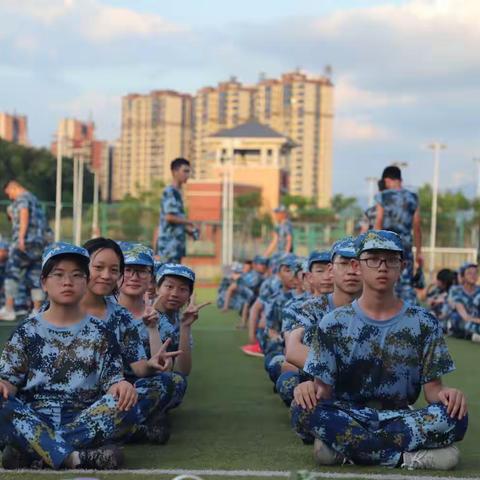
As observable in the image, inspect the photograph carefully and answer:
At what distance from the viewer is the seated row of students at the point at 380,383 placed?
5078mm

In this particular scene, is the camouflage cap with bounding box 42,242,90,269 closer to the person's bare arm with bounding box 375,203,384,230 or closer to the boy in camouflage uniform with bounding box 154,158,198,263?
the person's bare arm with bounding box 375,203,384,230

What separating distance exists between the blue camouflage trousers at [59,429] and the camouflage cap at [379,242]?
1.33 metres

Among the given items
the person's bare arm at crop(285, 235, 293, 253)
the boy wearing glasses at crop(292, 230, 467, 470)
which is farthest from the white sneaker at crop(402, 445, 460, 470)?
the person's bare arm at crop(285, 235, 293, 253)

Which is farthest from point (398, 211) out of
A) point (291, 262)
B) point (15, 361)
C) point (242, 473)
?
point (15, 361)

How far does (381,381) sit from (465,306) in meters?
8.06

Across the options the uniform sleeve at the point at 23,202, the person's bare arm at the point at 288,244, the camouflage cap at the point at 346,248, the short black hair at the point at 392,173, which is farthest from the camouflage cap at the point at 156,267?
the person's bare arm at the point at 288,244

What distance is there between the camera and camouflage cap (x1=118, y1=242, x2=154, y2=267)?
6230 mm

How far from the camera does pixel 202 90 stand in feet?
391

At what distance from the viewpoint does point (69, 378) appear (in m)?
5.11

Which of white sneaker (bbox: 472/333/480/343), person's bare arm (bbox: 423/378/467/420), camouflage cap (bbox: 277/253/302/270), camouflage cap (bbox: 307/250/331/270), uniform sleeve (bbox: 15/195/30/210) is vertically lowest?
white sneaker (bbox: 472/333/480/343)

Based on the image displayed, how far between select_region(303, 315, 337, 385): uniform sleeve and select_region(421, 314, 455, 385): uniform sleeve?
42 cm

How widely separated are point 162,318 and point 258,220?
2702 cm

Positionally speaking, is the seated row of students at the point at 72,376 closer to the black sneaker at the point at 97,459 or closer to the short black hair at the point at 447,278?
the black sneaker at the point at 97,459

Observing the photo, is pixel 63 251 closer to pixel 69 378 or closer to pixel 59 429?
pixel 69 378
